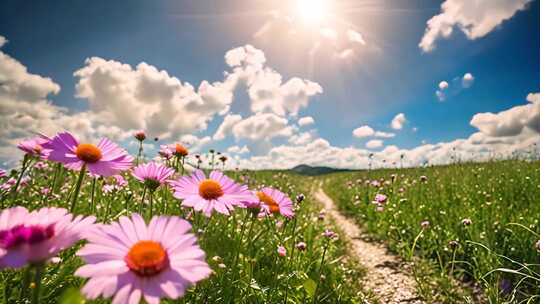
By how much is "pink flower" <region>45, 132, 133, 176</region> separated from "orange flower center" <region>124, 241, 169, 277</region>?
2.21 feet

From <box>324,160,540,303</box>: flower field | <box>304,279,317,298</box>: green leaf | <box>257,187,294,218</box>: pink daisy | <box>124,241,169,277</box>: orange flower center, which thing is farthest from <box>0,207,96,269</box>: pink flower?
<box>324,160,540,303</box>: flower field

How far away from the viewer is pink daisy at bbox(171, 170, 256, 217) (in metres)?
1.52

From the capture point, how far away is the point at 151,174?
180 cm

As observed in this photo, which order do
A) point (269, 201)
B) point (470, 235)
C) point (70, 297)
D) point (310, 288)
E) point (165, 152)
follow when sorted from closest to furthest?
point (70, 297), point (269, 201), point (310, 288), point (165, 152), point (470, 235)

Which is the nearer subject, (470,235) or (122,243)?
(122,243)

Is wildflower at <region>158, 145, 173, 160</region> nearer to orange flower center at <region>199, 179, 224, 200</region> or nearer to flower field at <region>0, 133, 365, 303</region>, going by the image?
flower field at <region>0, 133, 365, 303</region>

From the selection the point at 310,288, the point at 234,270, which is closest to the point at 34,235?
the point at 234,270

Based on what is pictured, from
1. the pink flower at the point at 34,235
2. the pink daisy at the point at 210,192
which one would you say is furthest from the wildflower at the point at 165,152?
the pink flower at the point at 34,235

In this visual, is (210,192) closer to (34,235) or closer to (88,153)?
(88,153)

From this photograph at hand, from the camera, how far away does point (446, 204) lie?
589cm

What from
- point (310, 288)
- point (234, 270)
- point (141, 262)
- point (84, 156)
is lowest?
point (310, 288)

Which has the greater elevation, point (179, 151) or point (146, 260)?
point (179, 151)

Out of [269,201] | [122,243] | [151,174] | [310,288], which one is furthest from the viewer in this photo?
[310,288]

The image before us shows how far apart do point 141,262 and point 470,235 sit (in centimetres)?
423
